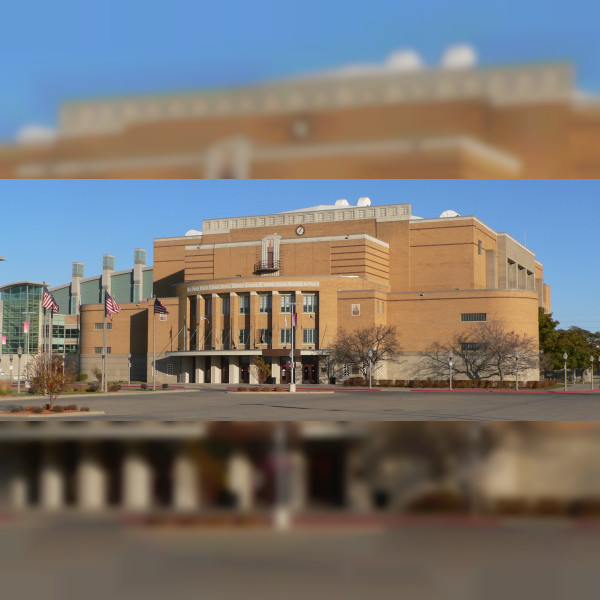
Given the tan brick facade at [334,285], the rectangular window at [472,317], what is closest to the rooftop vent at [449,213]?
the tan brick facade at [334,285]

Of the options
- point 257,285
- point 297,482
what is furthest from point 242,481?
point 257,285

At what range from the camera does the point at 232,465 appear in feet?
24.3

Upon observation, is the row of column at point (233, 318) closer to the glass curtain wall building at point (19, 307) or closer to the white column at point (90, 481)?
the glass curtain wall building at point (19, 307)

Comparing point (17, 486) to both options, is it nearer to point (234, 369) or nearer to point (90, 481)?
point (90, 481)

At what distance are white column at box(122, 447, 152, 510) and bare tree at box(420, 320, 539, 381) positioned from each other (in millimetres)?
61071

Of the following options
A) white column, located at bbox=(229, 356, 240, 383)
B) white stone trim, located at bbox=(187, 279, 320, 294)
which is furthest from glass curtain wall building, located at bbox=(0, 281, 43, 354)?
white column, located at bbox=(229, 356, 240, 383)

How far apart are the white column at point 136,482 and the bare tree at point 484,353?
Answer: 61071mm

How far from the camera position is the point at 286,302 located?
7600 centimetres

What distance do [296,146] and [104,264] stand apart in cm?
12019

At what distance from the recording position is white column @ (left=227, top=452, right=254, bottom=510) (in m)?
7.41

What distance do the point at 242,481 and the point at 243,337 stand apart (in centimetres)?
7060

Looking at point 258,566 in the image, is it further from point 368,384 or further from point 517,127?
point 368,384

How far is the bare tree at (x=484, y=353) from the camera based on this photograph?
6794cm

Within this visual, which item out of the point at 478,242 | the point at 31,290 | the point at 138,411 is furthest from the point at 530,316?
the point at 31,290
